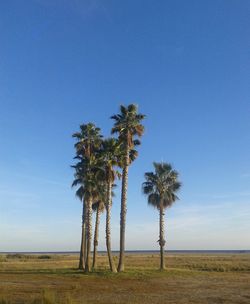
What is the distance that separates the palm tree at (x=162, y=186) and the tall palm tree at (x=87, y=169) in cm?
823

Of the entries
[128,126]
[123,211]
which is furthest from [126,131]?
[123,211]

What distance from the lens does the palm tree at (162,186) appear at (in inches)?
2290

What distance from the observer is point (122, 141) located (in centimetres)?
5241

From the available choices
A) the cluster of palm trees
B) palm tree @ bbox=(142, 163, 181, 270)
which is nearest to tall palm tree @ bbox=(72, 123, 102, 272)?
the cluster of palm trees

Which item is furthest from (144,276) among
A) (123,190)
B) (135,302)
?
(135,302)

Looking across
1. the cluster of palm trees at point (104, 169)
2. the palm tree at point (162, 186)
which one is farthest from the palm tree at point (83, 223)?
the palm tree at point (162, 186)

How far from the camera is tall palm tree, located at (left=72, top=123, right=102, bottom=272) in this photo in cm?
5089

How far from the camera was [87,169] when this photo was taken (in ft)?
170

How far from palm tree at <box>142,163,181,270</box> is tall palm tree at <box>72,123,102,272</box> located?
27.0 ft

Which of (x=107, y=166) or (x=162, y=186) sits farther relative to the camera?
(x=162, y=186)

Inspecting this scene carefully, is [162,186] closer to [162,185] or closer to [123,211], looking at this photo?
[162,185]

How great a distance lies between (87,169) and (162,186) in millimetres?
11162

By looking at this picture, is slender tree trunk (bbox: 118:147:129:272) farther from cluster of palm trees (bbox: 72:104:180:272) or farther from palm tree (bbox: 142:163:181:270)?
palm tree (bbox: 142:163:181:270)

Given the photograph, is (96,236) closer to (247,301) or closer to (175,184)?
(175,184)
